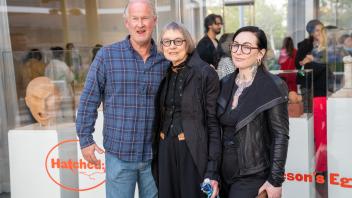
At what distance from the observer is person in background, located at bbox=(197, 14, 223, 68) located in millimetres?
4770

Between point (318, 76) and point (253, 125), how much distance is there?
220 cm

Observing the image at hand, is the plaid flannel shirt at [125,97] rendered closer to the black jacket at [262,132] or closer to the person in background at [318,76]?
the black jacket at [262,132]

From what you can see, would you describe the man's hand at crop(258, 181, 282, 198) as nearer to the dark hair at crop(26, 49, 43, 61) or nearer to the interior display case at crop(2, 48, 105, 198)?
the interior display case at crop(2, 48, 105, 198)

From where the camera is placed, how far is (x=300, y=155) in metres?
3.55

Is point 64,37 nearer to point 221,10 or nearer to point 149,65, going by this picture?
point 221,10

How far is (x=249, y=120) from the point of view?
2066 mm

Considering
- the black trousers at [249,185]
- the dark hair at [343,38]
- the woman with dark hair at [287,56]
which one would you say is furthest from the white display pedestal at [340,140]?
the woman with dark hair at [287,56]

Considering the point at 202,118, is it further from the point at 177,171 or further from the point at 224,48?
the point at 224,48

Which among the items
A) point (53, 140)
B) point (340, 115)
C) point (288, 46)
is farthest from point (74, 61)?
point (288, 46)

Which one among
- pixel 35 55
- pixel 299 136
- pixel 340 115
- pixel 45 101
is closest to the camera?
pixel 340 115

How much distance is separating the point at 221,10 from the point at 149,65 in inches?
163

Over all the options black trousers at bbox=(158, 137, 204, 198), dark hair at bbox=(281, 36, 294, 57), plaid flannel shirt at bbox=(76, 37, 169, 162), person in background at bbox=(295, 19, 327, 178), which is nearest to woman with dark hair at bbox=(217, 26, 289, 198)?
black trousers at bbox=(158, 137, 204, 198)

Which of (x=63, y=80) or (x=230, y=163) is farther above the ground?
(x=63, y=80)

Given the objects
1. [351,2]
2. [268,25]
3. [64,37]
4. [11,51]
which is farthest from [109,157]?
[268,25]
